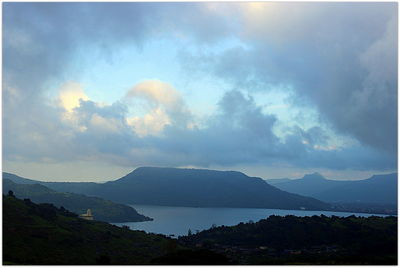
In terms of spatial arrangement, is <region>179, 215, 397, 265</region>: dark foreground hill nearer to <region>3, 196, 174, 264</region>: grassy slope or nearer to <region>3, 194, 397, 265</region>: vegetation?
<region>3, 194, 397, 265</region>: vegetation

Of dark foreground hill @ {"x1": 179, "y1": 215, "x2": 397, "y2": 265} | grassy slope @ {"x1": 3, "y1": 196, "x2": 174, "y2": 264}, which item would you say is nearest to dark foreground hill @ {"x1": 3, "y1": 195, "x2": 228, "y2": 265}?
grassy slope @ {"x1": 3, "y1": 196, "x2": 174, "y2": 264}

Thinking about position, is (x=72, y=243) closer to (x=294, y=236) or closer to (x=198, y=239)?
(x=198, y=239)

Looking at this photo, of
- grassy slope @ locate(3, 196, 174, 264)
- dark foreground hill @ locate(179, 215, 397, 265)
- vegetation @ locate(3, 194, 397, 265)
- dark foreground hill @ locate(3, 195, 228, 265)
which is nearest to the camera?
vegetation @ locate(3, 194, 397, 265)

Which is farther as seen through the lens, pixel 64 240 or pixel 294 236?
pixel 294 236

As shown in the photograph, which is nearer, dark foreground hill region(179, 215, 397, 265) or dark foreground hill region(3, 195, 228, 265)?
dark foreground hill region(3, 195, 228, 265)

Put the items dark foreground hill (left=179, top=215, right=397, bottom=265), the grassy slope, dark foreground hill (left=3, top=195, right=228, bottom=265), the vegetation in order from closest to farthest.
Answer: the vegetation
dark foreground hill (left=3, top=195, right=228, bottom=265)
the grassy slope
dark foreground hill (left=179, top=215, right=397, bottom=265)

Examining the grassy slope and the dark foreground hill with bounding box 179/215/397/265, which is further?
the dark foreground hill with bounding box 179/215/397/265

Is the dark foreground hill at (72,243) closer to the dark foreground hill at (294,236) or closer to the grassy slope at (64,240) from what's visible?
the grassy slope at (64,240)

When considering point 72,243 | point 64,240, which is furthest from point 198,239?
point 64,240

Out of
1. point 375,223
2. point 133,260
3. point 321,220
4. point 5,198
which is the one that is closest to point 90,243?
point 133,260

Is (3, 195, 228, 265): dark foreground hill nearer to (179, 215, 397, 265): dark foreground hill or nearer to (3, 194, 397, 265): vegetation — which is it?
(3, 194, 397, 265): vegetation
